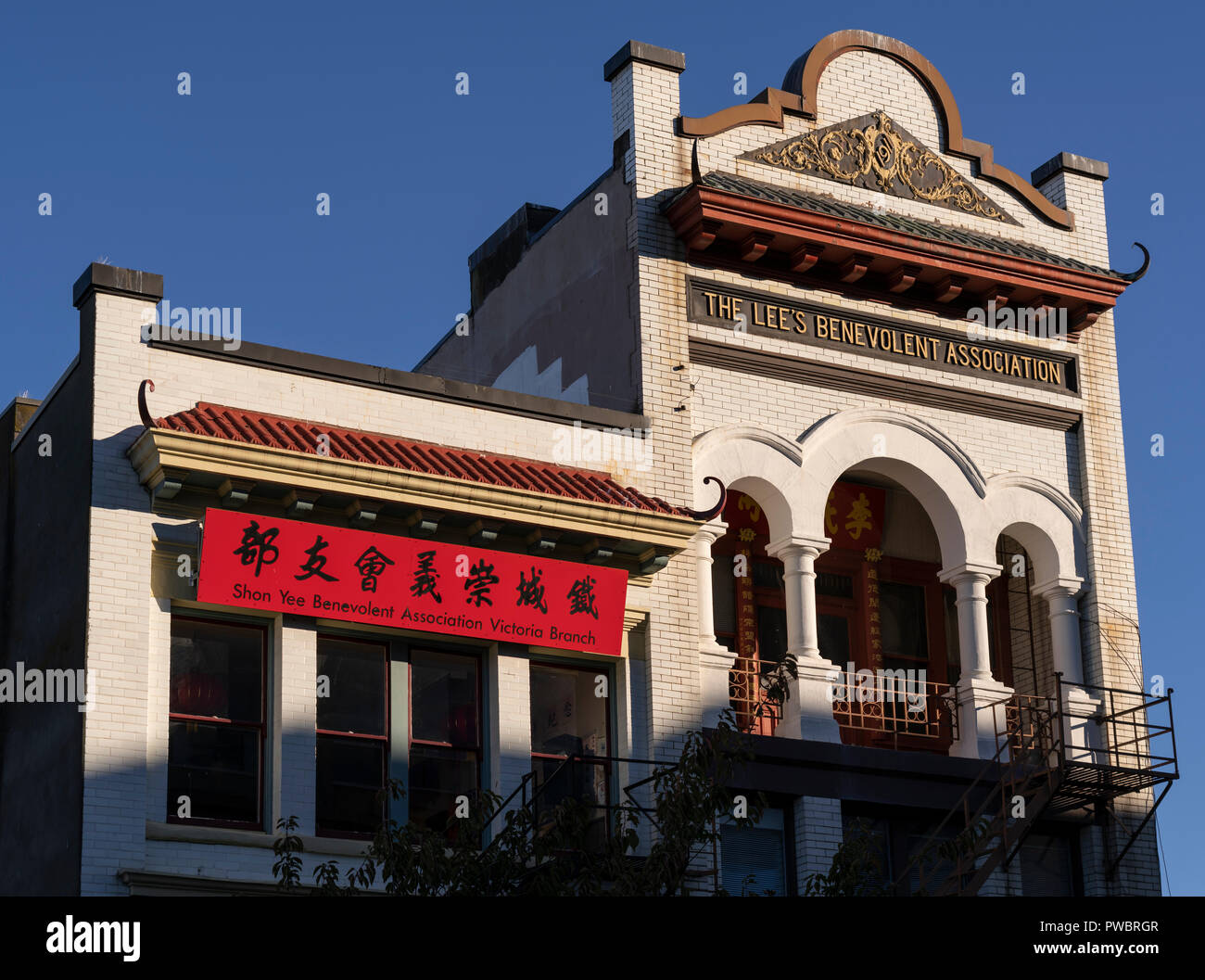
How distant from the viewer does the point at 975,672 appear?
26156 millimetres

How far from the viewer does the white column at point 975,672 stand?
25875 mm

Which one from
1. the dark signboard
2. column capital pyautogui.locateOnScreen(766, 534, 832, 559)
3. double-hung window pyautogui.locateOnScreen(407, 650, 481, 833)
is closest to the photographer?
double-hung window pyautogui.locateOnScreen(407, 650, 481, 833)

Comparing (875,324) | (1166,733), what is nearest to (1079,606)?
(1166,733)

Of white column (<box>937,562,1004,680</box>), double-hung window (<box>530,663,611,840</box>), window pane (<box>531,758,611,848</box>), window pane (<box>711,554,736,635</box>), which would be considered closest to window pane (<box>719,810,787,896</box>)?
window pane (<box>531,758,611,848</box>)

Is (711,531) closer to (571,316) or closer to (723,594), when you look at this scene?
(723,594)

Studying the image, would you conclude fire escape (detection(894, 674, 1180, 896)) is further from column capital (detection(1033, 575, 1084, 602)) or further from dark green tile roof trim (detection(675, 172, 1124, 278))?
dark green tile roof trim (detection(675, 172, 1124, 278))

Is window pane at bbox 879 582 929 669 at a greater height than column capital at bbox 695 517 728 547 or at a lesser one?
lesser

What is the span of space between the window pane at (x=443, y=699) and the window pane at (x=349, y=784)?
2.22 ft

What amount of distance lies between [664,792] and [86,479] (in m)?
7.03

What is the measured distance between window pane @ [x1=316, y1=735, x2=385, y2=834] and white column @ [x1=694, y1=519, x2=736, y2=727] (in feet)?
13.4

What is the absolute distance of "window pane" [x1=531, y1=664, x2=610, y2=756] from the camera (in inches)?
929

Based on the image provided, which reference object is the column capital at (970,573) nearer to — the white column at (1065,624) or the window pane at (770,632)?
the white column at (1065,624)

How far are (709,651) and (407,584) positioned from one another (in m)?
4.04

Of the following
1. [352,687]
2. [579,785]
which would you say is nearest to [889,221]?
[579,785]
